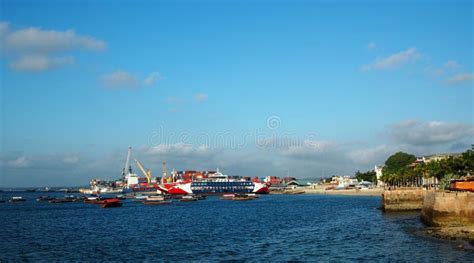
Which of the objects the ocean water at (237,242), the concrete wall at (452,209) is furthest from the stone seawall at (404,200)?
the concrete wall at (452,209)

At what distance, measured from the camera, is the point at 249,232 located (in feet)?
207

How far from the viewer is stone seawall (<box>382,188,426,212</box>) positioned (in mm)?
87438

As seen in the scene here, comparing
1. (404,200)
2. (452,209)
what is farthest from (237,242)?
(404,200)

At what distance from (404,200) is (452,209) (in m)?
34.8

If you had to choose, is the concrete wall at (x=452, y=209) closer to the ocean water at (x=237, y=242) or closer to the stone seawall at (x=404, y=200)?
the ocean water at (x=237, y=242)

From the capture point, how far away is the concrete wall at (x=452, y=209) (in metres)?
52.5

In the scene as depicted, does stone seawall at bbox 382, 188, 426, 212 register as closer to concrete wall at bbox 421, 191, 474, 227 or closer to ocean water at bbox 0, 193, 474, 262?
ocean water at bbox 0, 193, 474, 262

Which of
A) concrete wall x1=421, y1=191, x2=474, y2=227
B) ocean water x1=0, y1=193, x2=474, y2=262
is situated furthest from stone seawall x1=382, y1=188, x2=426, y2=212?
concrete wall x1=421, y1=191, x2=474, y2=227

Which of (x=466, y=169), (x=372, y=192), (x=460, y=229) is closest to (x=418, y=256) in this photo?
(x=460, y=229)

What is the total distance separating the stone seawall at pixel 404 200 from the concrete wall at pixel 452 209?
99.4 feet

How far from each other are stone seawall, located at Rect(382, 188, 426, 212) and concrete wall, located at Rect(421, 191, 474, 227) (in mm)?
30302

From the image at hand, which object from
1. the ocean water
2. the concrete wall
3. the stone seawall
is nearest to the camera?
the ocean water

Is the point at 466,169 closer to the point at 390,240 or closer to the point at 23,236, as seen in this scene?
the point at 390,240

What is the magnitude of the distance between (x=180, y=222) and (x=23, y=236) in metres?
25.3
